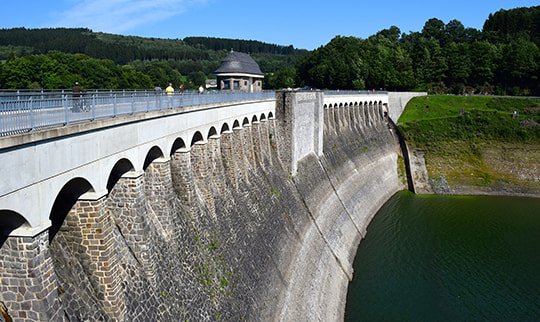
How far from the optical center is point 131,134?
1402cm

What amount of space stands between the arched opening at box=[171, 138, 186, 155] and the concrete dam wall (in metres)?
0.25

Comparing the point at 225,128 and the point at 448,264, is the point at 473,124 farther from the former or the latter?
the point at 225,128

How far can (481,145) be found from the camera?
189ft

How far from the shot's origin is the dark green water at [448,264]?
2767 cm

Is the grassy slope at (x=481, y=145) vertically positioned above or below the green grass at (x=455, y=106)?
below

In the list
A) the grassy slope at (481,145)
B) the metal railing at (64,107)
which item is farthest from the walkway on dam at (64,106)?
the grassy slope at (481,145)

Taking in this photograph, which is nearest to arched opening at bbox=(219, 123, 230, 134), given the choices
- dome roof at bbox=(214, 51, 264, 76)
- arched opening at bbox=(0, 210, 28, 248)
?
dome roof at bbox=(214, 51, 264, 76)

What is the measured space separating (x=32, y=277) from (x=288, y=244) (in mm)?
17593

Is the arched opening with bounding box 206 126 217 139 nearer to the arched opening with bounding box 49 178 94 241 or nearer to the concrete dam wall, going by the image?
the concrete dam wall

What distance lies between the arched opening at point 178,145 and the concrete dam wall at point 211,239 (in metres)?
0.25

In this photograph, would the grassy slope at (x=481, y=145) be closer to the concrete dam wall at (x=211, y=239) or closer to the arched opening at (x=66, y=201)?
the concrete dam wall at (x=211, y=239)

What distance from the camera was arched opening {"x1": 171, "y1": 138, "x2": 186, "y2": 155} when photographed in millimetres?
18312

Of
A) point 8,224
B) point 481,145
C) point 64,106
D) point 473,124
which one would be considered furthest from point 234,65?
point 473,124

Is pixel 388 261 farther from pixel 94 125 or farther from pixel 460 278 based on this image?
pixel 94 125
